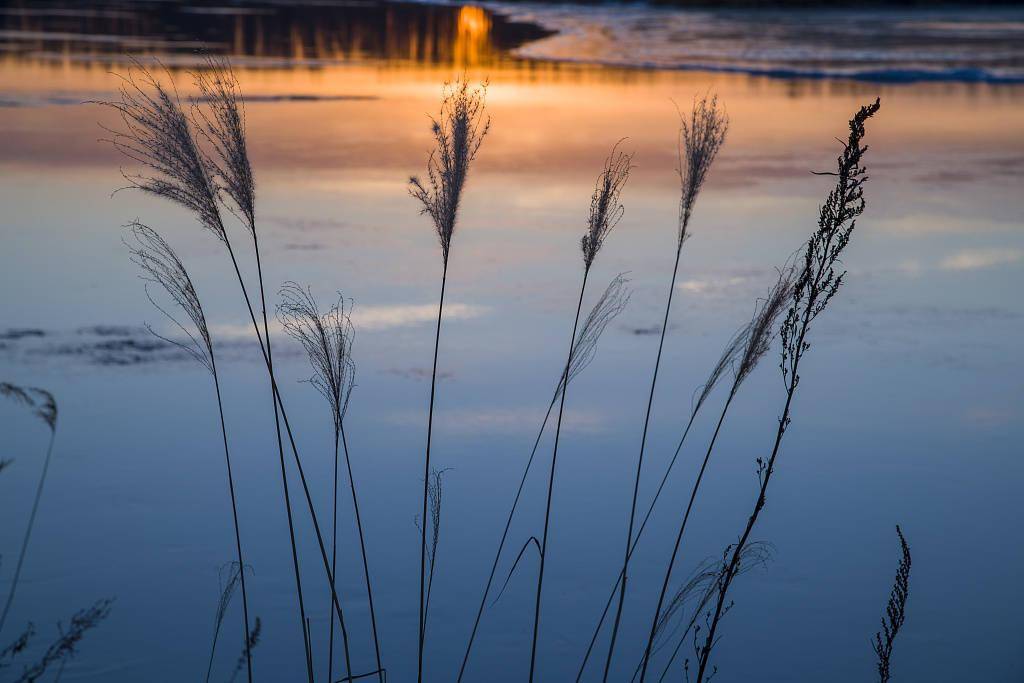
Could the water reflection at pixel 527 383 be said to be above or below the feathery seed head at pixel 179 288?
below

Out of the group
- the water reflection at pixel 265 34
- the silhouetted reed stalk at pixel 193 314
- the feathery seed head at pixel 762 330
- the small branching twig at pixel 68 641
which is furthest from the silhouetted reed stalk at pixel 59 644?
the water reflection at pixel 265 34

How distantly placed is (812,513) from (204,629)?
155 centimetres

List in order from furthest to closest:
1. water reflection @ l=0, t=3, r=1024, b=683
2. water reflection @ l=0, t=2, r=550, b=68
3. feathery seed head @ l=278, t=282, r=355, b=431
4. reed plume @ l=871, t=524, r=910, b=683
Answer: water reflection @ l=0, t=2, r=550, b=68 < water reflection @ l=0, t=3, r=1024, b=683 < feathery seed head @ l=278, t=282, r=355, b=431 < reed plume @ l=871, t=524, r=910, b=683

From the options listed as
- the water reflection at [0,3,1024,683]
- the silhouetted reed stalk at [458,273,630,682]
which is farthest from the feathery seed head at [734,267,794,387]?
the water reflection at [0,3,1024,683]

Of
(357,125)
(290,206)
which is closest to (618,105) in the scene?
(357,125)

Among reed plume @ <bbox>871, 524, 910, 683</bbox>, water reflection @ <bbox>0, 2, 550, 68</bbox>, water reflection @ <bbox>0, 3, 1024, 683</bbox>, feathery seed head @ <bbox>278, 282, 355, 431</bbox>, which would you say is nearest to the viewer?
reed plume @ <bbox>871, 524, 910, 683</bbox>

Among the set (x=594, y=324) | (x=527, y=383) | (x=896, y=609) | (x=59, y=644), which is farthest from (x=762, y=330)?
(x=527, y=383)

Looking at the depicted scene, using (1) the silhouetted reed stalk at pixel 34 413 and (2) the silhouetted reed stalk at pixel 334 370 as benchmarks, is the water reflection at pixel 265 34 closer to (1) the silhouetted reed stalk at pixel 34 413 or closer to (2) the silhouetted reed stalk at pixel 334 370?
(1) the silhouetted reed stalk at pixel 34 413

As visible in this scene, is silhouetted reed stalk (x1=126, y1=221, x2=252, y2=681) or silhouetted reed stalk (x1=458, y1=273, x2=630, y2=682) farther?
silhouetted reed stalk (x1=458, y1=273, x2=630, y2=682)

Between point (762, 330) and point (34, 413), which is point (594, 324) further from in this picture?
point (34, 413)

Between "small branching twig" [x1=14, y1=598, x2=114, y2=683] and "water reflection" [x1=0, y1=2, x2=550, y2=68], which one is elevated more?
"water reflection" [x1=0, y1=2, x2=550, y2=68]

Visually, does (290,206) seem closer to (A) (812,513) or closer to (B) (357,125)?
(B) (357,125)

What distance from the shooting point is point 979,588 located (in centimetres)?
277

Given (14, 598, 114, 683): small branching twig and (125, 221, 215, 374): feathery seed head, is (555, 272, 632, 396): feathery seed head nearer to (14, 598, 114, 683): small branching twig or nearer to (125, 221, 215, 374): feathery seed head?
(125, 221, 215, 374): feathery seed head
